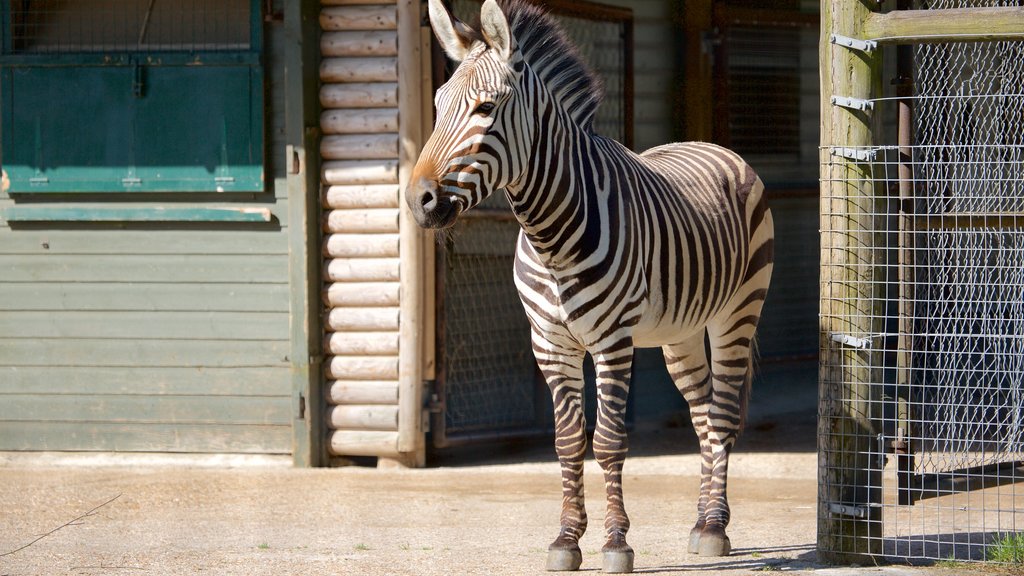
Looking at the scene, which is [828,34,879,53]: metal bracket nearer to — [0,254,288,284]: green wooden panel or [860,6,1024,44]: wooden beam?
[860,6,1024,44]: wooden beam

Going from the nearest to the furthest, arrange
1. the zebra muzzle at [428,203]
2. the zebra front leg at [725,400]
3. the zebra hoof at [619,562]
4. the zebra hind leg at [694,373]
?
the zebra muzzle at [428,203] < the zebra hoof at [619,562] < the zebra front leg at [725,400] < the zebra hind leg at [694,373]

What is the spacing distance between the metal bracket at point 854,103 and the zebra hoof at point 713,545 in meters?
1.87

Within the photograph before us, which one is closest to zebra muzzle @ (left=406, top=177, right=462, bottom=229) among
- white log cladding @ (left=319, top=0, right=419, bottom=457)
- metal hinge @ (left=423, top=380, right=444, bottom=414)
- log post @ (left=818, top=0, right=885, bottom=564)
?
log post @ (left=818, top=0, right=885, bottom=564)

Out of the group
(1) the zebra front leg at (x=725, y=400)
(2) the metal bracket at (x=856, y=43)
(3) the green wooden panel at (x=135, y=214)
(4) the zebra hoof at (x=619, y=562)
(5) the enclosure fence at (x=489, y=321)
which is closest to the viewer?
(4) the zebra hoof at (x=619, y=562)

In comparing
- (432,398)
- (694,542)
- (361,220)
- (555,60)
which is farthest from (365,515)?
(555,60)

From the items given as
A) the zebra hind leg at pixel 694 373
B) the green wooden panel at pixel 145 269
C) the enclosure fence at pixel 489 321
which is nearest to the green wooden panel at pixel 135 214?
the green wooden panel at pixel 145 269

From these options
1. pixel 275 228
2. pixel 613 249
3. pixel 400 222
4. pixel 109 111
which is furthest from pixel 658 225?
pixel 109 111

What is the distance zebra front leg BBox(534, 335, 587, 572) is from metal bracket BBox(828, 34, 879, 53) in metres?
1.63

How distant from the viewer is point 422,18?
7605 millimetres

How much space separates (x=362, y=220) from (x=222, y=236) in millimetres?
915

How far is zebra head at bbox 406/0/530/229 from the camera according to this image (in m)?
4.58

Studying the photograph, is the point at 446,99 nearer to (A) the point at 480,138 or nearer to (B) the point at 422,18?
(A) the point at 480,138

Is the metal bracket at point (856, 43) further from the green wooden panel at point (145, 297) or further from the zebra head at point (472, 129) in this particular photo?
the green wooden panel at point (145, 297)

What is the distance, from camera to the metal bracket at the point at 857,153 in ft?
16.4
